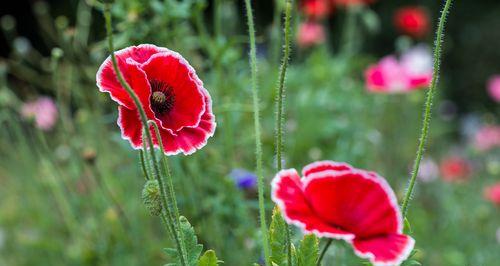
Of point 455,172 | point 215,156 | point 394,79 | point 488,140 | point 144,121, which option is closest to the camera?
point 144,121

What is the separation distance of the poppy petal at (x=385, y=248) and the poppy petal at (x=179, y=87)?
0.27m

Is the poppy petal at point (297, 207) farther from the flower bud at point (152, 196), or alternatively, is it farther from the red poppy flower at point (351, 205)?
the flower bud at point (152, 196)

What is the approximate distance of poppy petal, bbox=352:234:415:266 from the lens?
2.70 feet

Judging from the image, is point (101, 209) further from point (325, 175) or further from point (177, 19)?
point (325, 175)

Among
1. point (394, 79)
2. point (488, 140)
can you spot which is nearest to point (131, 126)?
point (394, 79)

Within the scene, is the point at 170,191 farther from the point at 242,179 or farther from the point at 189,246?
the point at 242,179

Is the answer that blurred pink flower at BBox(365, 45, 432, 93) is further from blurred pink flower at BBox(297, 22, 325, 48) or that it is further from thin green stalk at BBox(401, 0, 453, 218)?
thin green stalk at BBox(401, 0, 453, 218)

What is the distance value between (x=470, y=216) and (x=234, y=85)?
1.31 meters

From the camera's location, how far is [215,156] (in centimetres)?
203

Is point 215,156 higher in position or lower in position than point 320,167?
lower

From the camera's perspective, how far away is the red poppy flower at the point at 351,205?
2.81 ft

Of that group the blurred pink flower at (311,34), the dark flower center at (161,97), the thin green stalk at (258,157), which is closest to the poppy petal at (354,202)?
the thin green stalk at (258,157)

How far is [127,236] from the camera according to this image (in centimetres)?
228

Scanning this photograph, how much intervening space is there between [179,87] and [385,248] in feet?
1.13
